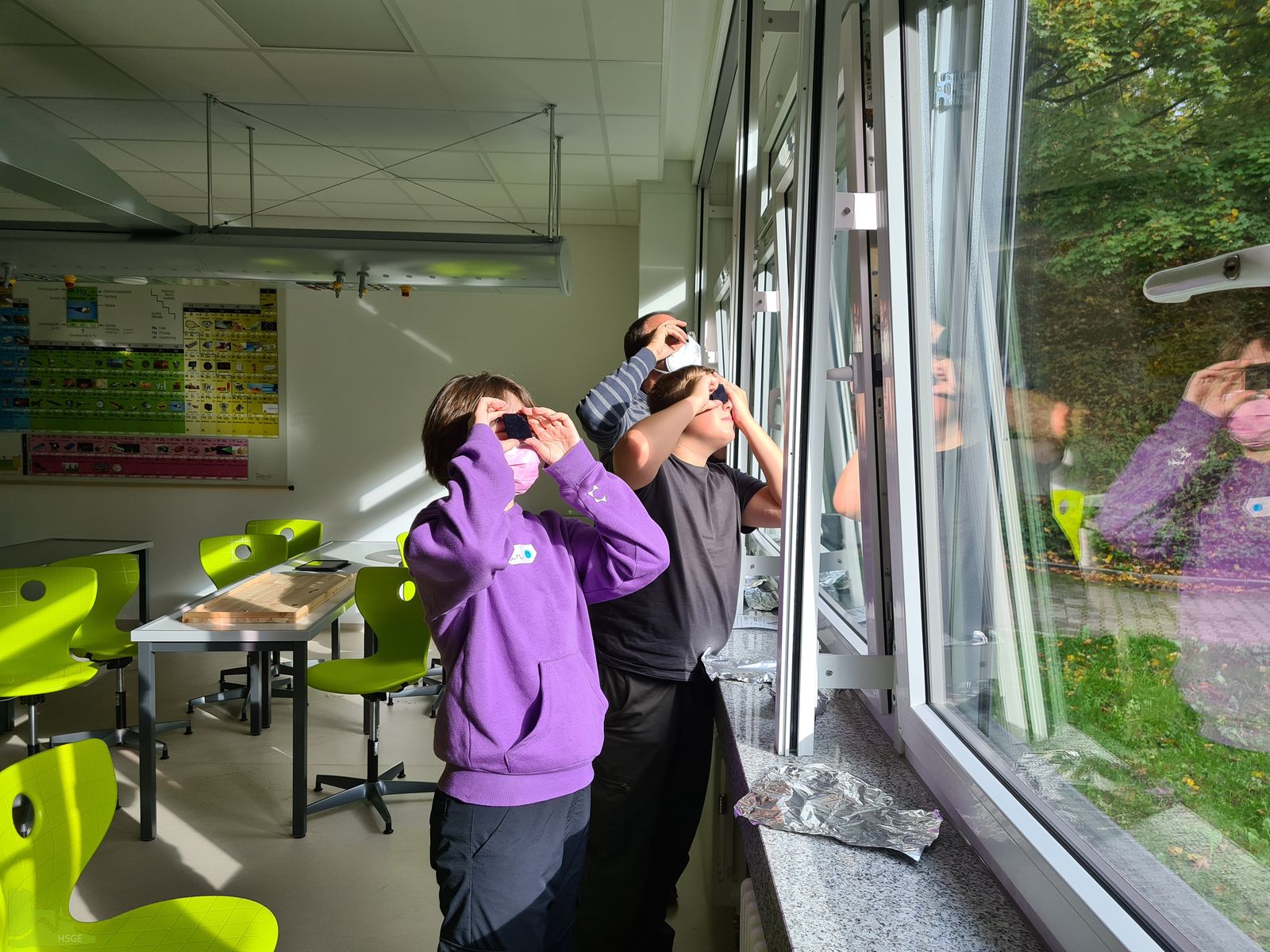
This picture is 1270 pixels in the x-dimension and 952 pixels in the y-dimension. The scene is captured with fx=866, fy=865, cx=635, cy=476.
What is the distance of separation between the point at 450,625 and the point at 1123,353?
1026mm

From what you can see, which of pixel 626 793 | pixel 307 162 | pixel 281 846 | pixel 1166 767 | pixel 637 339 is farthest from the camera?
pixel 307 162

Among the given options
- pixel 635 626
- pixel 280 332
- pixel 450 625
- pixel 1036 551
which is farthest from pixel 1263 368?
pixel 280 332

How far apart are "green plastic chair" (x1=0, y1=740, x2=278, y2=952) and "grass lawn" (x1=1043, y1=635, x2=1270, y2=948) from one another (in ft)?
4.89

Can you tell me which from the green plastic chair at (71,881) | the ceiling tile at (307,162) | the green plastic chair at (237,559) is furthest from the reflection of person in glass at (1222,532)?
the ceiling tile at (307,162)

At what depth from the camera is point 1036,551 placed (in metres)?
1.05

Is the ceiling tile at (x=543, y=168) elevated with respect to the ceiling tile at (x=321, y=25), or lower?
elevated

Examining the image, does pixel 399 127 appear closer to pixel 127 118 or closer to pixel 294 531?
pixel 127 118

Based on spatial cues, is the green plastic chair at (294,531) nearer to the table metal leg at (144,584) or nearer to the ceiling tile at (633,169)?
the table metal leg at (144,584)

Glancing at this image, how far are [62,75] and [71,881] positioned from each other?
11.8 feet

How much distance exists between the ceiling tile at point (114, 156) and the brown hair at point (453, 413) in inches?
169

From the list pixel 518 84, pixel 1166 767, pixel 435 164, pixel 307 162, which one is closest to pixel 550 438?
pixel 1166 767

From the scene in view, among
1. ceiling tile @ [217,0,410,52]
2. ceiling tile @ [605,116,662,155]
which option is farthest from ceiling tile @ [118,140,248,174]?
ceiling tile @ [605,116,662,155]

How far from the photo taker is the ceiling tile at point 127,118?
13.5ft

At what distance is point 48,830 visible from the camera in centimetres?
154
